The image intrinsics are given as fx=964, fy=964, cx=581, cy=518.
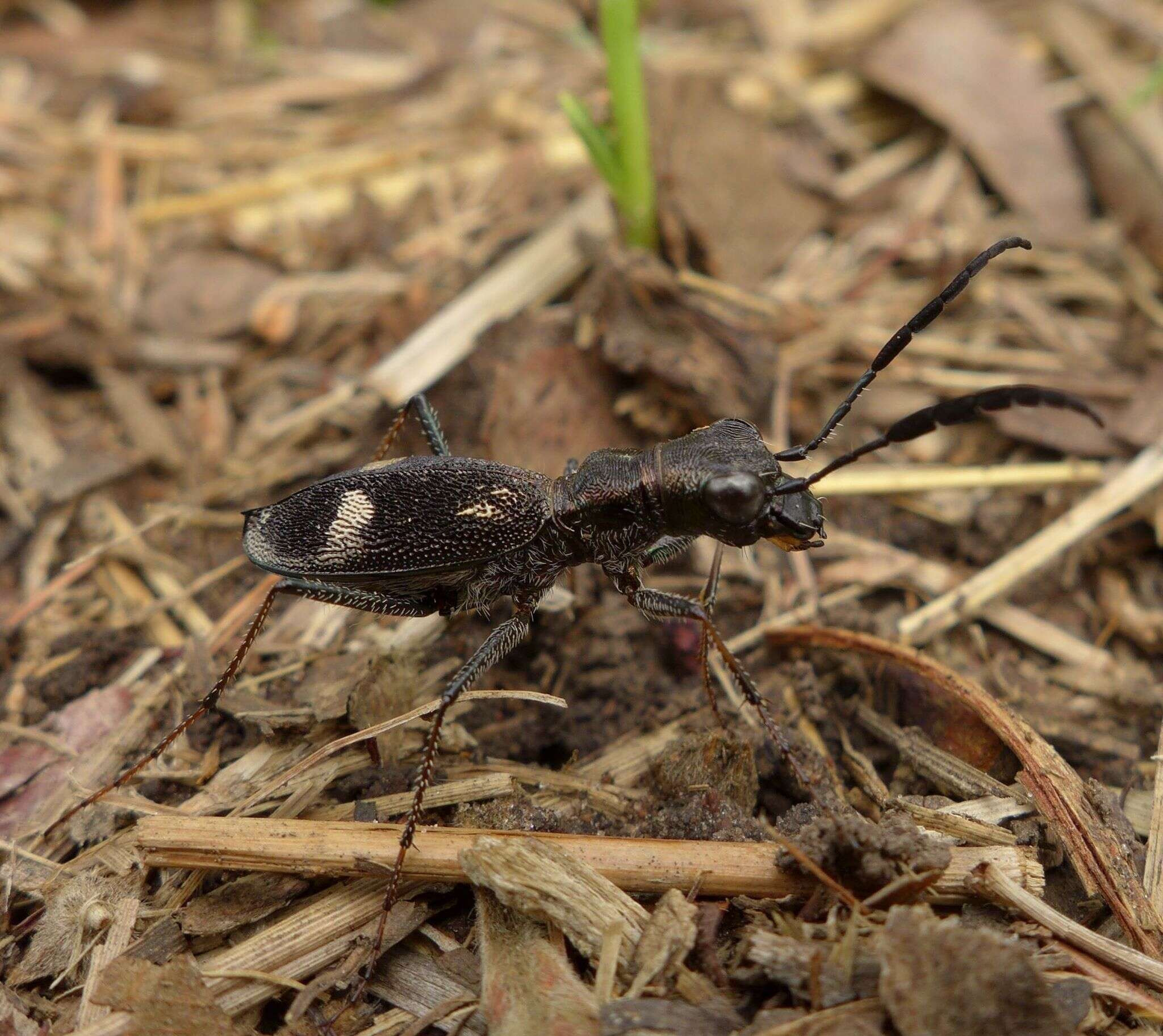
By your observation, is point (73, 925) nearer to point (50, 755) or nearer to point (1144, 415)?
point (50, 755)

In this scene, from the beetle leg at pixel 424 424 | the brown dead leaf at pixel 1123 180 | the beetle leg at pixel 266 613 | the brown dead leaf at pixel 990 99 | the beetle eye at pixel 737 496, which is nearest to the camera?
the beetle leg at pixel 266 613

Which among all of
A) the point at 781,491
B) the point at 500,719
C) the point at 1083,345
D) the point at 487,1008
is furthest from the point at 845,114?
the point at 487,1008

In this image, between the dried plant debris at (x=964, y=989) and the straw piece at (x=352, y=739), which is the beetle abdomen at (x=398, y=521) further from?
the dried plant debris at (x=964, y=989)

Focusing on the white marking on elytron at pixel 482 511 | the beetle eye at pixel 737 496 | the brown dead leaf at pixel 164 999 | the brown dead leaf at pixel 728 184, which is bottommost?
the brown dead leaf at pixel 164 999

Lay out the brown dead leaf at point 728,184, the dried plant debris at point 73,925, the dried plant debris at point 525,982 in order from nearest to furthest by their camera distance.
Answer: the dried plant debris at point 525,982 < the dried plant debris at point 73,925 < the brown dead leaf at point 728,184

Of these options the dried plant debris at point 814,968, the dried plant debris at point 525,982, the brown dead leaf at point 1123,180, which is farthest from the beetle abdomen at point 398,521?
the brown dead leaf at point 1123,180

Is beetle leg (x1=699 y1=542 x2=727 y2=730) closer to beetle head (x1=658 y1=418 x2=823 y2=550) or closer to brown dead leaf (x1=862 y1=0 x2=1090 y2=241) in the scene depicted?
beetle head (x1=658 y1=418 x2=823 y2=550)

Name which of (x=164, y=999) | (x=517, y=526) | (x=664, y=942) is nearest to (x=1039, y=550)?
(x=517, y=526)
